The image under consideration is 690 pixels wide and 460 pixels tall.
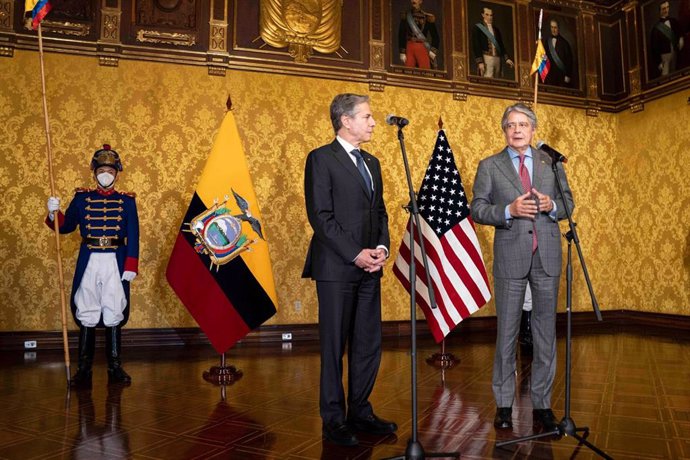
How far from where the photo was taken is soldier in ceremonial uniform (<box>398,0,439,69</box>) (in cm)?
747

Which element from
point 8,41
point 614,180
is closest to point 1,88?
point 8,41

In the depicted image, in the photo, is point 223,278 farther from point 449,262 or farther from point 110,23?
point 110,23

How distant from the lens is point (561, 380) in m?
4.06

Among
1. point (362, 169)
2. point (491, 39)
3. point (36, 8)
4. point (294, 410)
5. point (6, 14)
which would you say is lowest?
point (294, 410)

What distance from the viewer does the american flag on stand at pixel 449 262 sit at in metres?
4.55

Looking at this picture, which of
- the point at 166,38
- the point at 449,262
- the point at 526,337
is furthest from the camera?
the point at 166,38

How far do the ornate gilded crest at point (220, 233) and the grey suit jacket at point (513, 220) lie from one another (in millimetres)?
2221

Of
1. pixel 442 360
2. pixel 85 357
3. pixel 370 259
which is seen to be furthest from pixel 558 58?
pixel 85 357

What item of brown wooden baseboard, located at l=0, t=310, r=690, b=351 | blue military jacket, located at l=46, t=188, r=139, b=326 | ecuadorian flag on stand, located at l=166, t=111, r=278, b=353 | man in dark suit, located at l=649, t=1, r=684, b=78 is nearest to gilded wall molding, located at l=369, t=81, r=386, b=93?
brown wooden baseboard, located at l=0, t=310, r=690, b=351

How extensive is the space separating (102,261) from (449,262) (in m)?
2.93

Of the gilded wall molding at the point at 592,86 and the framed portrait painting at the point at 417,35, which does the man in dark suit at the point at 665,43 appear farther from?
the framed portrait painting at the point at 417,35

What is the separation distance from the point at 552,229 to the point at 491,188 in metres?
0.41

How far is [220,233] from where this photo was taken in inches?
176

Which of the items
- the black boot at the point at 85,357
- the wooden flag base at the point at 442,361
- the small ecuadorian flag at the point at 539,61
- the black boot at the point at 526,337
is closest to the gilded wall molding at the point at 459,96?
the small ecuadorian flag at the point at 539,61
